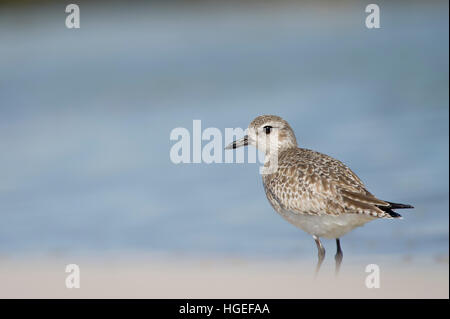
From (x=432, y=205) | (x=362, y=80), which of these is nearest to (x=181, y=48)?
(x=362, y=80)

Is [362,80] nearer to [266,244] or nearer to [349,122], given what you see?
[349,122]

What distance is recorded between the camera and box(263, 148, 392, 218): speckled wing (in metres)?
5.92

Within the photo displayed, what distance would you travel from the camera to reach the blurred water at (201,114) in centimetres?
805

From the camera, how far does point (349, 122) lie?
10.7 m

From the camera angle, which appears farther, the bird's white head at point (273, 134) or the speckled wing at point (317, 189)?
the bird's white head at point (273, 134)

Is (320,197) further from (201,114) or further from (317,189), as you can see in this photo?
(201,114)

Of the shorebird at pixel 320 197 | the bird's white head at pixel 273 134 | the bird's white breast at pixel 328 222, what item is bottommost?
the bird's white breast at pixel 328 222

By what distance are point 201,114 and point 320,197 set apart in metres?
5.13

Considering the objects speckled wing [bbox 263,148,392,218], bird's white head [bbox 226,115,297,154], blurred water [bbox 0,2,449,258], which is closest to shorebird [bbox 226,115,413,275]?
speckled wing [bbox 263,148,392,218]

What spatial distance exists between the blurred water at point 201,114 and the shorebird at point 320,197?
104cm

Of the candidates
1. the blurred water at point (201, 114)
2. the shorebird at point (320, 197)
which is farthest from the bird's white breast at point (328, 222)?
the blurred water at point (201, 114)

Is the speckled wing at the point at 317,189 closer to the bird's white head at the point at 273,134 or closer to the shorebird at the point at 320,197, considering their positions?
the shorebird at the point at 320,197

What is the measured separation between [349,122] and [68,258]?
474 centimetres

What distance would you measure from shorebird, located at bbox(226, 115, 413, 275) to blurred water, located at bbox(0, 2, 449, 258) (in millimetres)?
1045
